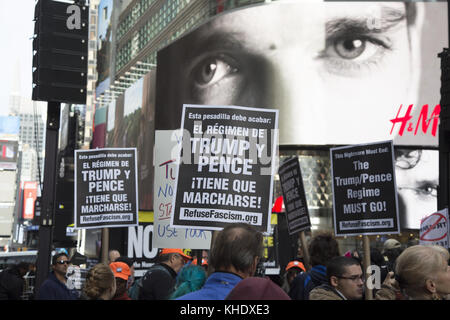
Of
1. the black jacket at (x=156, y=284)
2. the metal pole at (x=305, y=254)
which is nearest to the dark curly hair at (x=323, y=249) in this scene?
the metal pole at (x=305, y=254)

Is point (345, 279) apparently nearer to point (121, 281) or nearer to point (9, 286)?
point (121, 281)

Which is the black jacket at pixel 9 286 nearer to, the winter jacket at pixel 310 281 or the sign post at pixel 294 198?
the sign post at pixel 294 198

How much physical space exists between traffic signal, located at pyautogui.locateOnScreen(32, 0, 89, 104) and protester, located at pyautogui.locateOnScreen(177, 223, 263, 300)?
5632mm

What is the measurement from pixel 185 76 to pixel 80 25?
24547mm

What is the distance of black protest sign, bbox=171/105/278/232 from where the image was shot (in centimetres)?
717

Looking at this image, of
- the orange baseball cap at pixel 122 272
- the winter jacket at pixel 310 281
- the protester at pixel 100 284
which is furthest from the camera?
the orange baseball cap at pixel 122 272

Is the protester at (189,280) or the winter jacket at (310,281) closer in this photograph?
the protester at (189,280)

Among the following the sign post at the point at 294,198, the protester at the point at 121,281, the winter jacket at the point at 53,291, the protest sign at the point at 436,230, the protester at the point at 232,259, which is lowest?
the winter jacket at the point at 53,291

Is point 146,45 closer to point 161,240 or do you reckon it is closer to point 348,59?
point 348,59

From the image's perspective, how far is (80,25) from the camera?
8992 millimetres

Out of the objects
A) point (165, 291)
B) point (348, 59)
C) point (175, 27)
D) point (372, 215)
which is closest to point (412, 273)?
point (165, 291)

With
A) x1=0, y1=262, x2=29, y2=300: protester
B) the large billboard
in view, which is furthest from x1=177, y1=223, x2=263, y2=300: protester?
the large billboard

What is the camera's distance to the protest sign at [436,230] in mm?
8672
